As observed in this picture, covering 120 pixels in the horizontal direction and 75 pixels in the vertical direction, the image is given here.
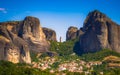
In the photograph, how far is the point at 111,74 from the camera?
17812cm

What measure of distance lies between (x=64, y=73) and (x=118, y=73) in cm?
2298

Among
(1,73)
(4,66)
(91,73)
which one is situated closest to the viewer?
(1,73)

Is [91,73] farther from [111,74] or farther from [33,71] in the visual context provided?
[33,71]

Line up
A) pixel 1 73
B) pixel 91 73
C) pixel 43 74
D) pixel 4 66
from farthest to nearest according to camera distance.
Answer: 1. pixel 91 73
2. pixel 4 66
3. pixel 43 74
4. pixel 1 73

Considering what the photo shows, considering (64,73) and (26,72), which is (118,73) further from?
(26,72)

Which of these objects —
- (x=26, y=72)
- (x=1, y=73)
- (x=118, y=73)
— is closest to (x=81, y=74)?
(x=118, y=73)

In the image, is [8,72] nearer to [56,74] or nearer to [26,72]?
[26,72]

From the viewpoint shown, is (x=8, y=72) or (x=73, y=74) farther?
(x=73, y=74)

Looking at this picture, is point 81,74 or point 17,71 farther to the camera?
point 81,74

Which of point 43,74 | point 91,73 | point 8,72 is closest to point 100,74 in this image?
point 91,73

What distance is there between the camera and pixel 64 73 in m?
189

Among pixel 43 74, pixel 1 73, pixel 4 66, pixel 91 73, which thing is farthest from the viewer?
pixel 91 73

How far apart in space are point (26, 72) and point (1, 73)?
1249 centimetres

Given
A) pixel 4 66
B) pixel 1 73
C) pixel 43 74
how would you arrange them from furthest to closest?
pixel 4 66, pixel 43 74, pixel 1 73
